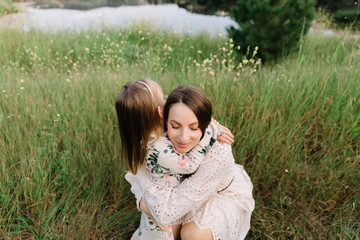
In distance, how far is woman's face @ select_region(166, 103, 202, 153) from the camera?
60.9 inches

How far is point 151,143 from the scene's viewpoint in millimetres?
1675

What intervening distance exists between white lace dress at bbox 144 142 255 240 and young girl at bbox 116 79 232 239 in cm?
6

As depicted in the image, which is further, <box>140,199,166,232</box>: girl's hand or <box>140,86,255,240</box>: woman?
<box>140,199,166,232</box>: girl's hand

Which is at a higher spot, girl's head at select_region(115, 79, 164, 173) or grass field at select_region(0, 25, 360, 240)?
girl's head at select_region(115, 79, 164, 173)

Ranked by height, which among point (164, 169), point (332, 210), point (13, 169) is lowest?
point (332, 210)

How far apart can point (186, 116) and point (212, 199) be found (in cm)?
66

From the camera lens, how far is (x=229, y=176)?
6.13 ft

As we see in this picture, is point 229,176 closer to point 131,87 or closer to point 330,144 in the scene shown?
point 131,87

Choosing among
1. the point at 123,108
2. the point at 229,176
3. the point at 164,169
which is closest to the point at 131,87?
the point at 123,108

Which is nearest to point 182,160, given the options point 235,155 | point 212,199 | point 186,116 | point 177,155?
point 177,155

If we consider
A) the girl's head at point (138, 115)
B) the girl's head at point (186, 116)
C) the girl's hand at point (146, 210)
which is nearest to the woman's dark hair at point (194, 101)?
the girl's head at point (186, 116)

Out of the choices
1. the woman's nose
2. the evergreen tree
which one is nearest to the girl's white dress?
the woman's nose

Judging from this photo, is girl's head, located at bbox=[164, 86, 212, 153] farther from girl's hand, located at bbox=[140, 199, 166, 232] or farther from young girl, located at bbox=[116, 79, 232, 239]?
girl's hand, located at bbox=[140, 199, 166, 232]

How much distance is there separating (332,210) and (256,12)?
337cm
